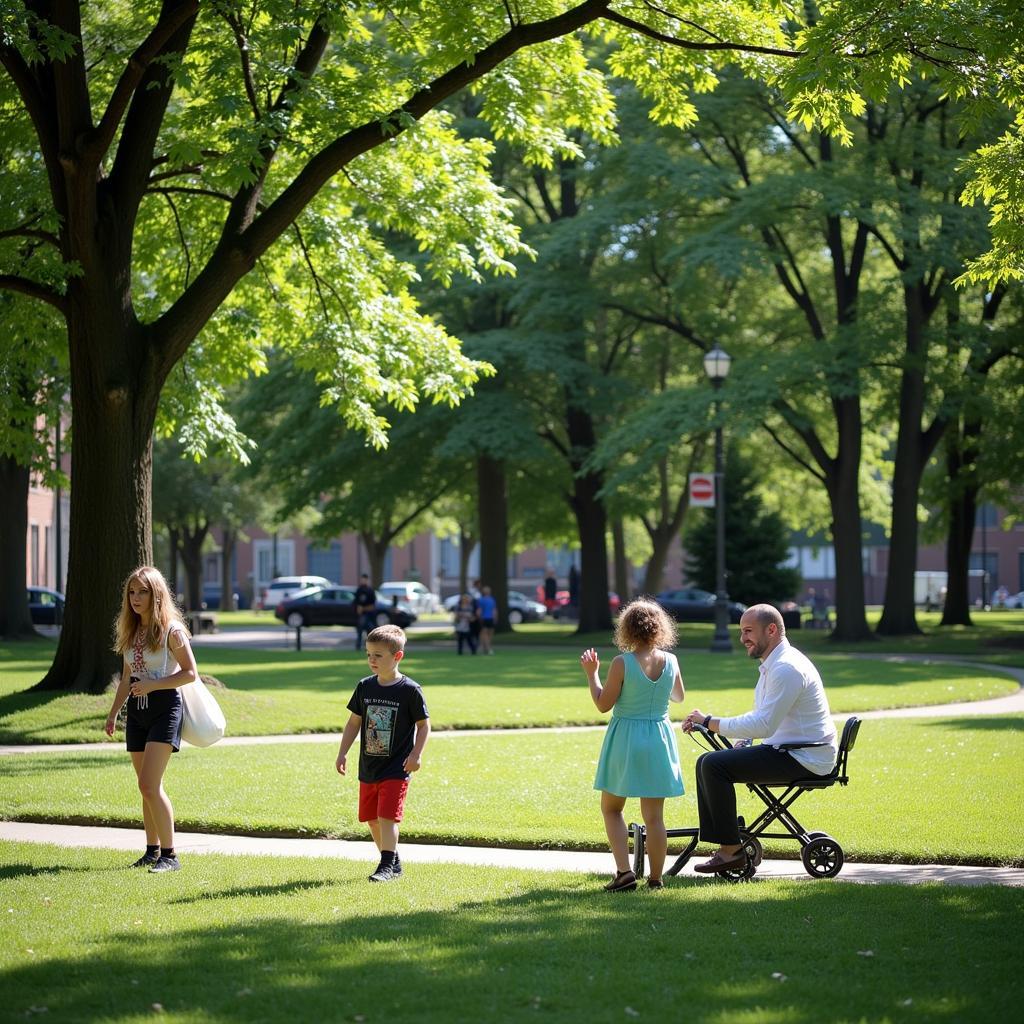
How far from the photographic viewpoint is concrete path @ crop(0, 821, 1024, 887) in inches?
Answer: 337

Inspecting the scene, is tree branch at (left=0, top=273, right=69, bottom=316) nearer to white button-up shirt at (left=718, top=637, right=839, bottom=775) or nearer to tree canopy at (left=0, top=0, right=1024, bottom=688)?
tree canopy at (left=0, top=0, right=1024, bottom=688)

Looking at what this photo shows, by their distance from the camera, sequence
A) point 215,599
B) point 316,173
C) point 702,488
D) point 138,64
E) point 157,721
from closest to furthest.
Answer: point 157,721 < point 138,64 < point 316,173 < point 702,488 < point 215,599

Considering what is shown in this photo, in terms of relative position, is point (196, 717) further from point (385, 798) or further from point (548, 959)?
point (548, 959)

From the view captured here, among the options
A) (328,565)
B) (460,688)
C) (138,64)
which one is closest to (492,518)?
(460,688)

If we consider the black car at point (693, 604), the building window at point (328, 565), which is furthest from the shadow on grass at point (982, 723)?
the building window at point (328, 565)

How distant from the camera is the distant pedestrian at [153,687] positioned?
28.6 feet

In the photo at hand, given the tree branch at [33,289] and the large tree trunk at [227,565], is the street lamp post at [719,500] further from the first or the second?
the large tree trunk at [227,565]

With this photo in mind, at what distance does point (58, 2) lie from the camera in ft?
50.8

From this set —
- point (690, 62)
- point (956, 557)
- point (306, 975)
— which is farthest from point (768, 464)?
point (306, 975)

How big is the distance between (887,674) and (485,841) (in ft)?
53.7

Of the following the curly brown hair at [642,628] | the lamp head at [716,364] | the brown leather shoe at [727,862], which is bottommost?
the brown leather shoe at [727,862]

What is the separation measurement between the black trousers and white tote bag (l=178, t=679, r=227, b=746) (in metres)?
3.01

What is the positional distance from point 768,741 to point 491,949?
2.50m

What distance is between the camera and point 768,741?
8.30 metres
